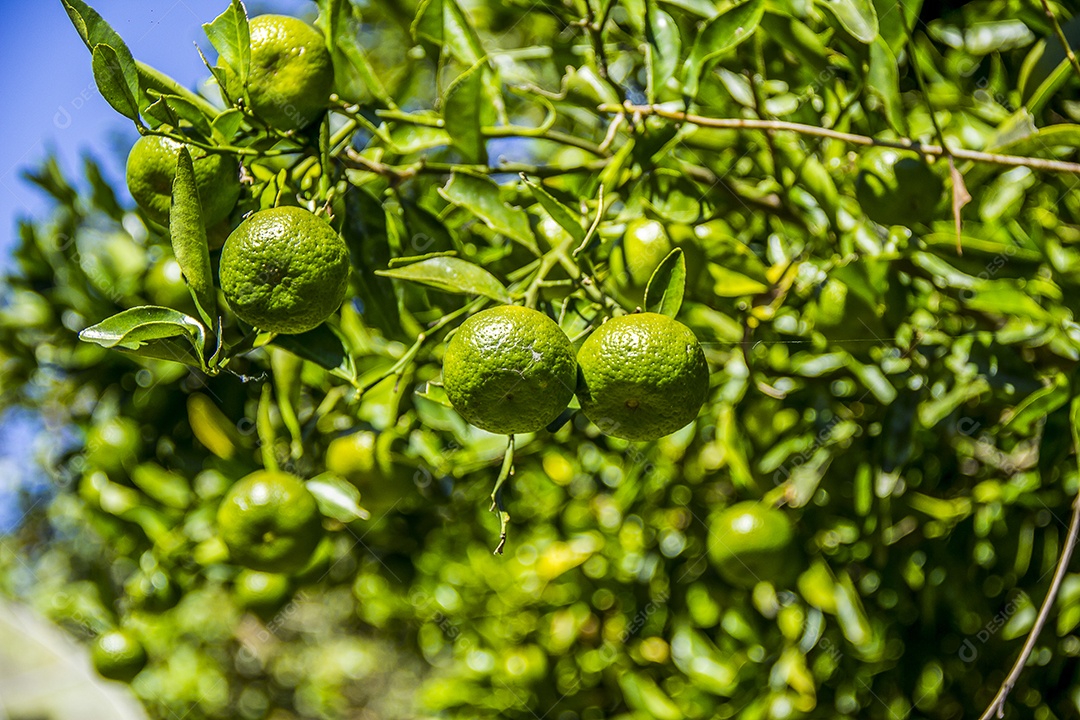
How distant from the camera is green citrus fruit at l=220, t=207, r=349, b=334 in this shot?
79cm

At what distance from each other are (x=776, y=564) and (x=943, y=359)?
429 mm

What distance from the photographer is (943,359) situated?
1273 millimetres

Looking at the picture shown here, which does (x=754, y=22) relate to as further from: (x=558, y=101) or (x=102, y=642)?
(x=102, y=642)

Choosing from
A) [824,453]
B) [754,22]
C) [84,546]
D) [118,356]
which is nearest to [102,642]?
[118,356]

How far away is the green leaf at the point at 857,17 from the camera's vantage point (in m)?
1.02

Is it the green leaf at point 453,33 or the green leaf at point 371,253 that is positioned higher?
the green leaf at point 453,33

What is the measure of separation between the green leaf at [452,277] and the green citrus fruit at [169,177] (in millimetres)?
197

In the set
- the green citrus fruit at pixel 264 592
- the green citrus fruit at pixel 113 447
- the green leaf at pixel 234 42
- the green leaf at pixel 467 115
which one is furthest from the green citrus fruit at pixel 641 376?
the green citrus fruit at pixel 113 447

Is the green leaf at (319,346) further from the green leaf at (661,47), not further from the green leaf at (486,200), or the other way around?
the green leaf at (661,47)

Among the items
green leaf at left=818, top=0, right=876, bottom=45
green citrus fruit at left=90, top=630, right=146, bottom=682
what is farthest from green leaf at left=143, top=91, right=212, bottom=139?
green citrus fruit at left=90, top=630, right=146, bottom=682

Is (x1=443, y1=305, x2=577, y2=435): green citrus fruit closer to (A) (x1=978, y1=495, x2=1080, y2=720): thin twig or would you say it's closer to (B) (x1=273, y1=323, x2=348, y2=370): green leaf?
(B) (x1=273, y1=323, x2=348, y2=370): green leaf

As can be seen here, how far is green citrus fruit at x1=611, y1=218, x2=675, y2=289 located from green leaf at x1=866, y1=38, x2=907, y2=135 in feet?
1.07

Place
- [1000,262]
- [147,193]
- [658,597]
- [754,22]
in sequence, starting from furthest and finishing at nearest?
[658,597] → [1000,262] → [754,22] → [147,193]

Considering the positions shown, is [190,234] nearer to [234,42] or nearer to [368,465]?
[234,42]
